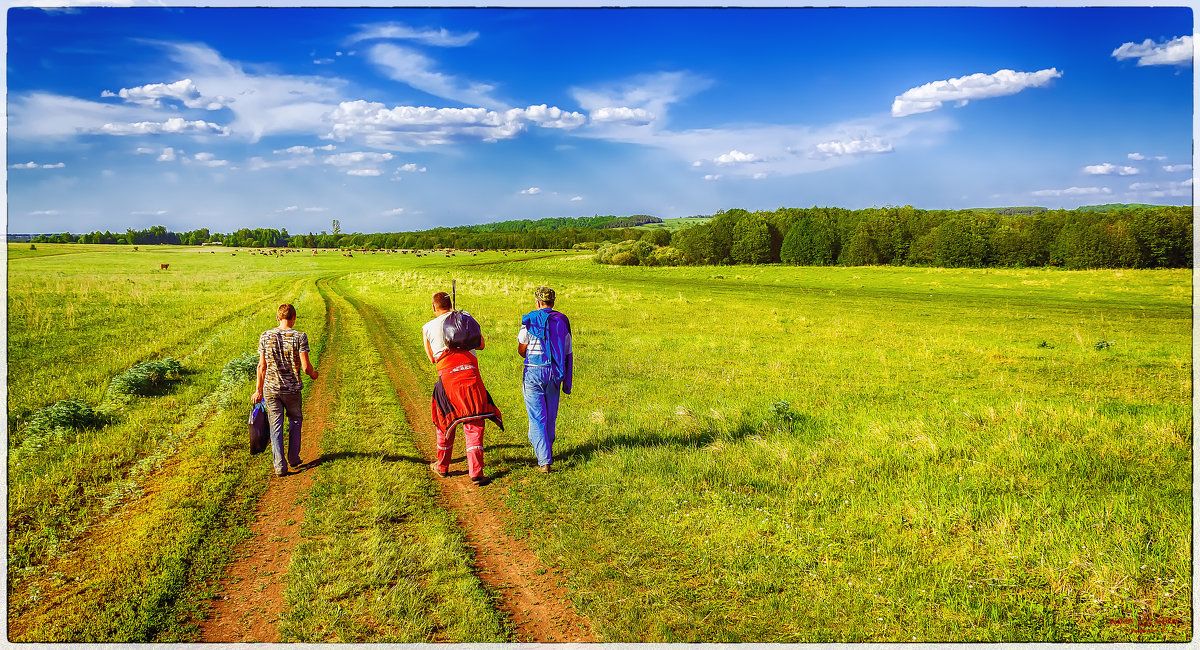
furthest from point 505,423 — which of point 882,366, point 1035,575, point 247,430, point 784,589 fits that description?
point 882,366

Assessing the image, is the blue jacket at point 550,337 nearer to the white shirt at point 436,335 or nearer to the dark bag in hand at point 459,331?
the dark bag in hand at point 459,331

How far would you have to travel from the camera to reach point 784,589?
5227mm

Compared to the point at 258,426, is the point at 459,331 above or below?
above

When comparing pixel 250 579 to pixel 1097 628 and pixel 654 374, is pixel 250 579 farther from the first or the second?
pixel 654 374

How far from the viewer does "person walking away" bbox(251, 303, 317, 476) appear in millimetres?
7863

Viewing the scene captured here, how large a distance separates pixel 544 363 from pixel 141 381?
9666mm

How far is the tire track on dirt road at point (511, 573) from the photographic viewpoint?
15.2 ft

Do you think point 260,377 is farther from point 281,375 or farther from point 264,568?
point 264,568

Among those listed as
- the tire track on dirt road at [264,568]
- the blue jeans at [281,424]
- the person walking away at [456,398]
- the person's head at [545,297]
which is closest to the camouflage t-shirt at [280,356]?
the blue jeans at [281,424]

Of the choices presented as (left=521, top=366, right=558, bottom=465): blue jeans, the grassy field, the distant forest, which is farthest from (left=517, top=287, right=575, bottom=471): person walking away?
the distant forest

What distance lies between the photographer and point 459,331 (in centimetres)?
753

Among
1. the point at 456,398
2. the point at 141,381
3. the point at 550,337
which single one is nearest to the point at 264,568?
the point at 456,398

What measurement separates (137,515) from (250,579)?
2375mm
